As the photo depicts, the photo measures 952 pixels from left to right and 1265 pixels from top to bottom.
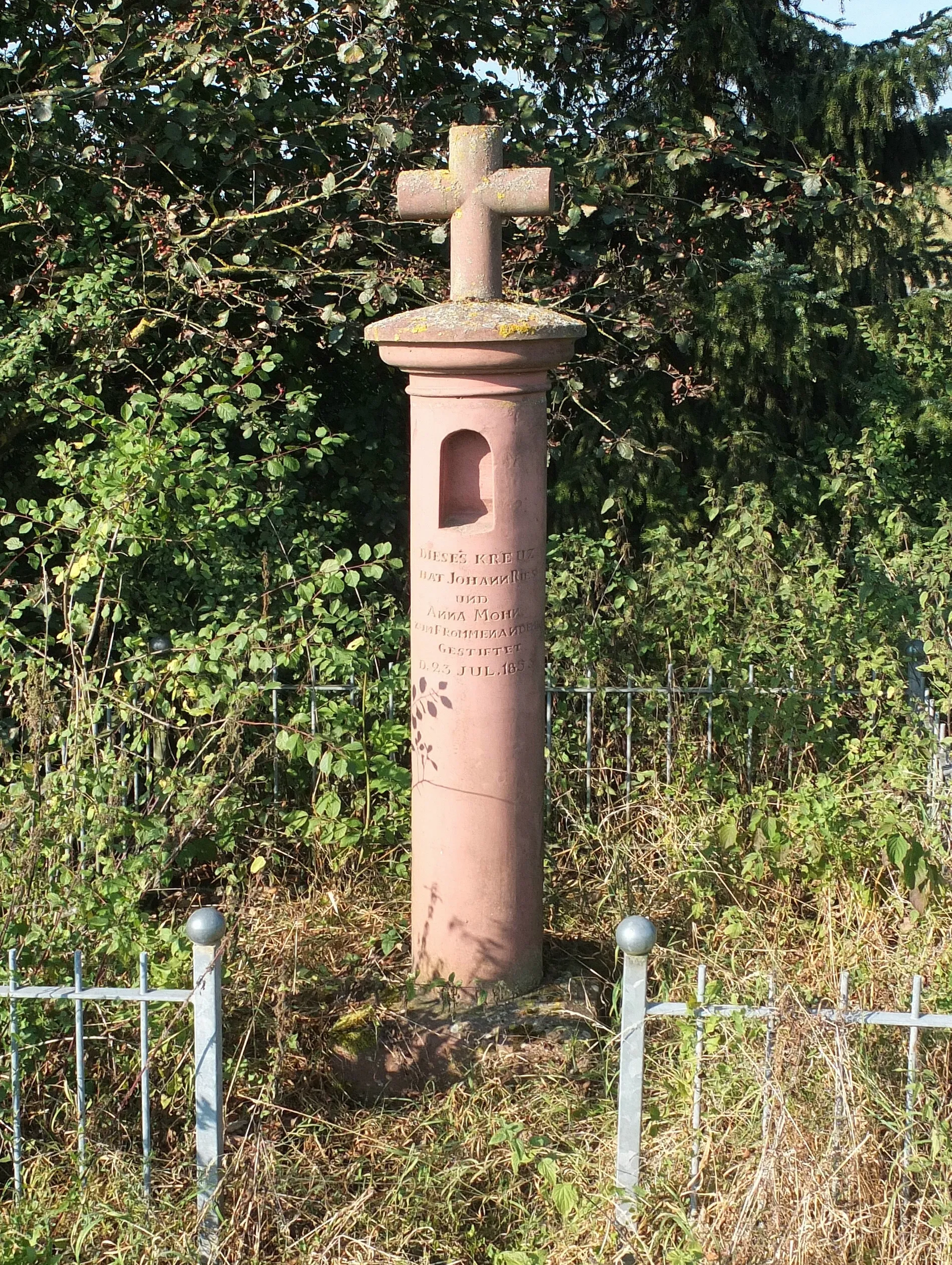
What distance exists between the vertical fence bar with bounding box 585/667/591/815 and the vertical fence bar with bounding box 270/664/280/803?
47.8 inches

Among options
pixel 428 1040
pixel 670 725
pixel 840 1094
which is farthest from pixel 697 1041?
pixel 670 725

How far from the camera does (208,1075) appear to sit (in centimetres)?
322

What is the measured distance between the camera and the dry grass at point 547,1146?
3.08 m

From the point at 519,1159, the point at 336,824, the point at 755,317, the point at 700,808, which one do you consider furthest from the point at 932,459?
the point at 519,1159

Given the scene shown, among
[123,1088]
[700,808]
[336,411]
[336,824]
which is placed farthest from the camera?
[336,411]

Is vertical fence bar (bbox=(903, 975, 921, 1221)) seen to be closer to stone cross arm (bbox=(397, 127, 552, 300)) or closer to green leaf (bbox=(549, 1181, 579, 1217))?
green leaf (bbox=(549, 1181, 579, 1217))

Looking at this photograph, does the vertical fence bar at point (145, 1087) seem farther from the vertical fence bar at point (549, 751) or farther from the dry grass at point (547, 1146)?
the vertical fence bar at point (549, 751)

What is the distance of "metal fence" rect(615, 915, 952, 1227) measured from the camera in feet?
10.0

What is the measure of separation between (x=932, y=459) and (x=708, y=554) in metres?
1.93

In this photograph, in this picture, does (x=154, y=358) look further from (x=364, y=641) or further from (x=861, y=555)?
(x=861, y=555)

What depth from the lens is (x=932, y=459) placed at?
7.40 metres

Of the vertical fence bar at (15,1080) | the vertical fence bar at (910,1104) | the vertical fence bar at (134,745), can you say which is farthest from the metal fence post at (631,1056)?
the vertical fence bar at (134,745)

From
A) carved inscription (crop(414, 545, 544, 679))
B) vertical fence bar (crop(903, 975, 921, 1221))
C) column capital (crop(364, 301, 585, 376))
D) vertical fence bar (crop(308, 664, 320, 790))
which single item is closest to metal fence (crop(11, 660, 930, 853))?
vertical fence bar (crop(308, 664, 320, 790))

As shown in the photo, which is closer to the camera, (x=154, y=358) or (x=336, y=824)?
(x=336, y=824)
